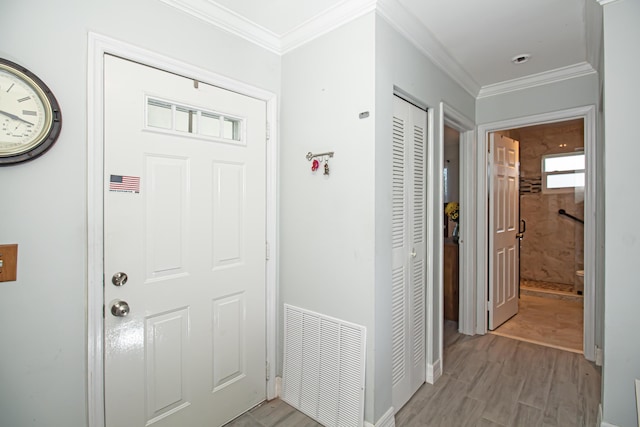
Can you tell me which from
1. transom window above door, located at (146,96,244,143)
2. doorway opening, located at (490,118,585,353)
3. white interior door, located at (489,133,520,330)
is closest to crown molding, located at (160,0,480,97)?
transom window above door, located at (146,96,244,143)

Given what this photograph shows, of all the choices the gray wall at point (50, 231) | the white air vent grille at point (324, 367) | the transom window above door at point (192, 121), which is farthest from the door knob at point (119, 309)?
the white air vent grille at point (324, 367)

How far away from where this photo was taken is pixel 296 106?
6.88ft

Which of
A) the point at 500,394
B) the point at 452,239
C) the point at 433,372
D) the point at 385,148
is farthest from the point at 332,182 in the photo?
the point at 452,239

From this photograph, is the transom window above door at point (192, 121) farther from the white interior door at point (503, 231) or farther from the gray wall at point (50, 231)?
the white interior door at point (503, 231)

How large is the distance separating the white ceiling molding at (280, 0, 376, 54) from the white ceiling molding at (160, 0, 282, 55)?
0.31ft

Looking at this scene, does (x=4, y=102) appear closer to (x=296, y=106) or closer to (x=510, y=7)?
(x=296, y=106)

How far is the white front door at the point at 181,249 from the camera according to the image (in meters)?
1.49

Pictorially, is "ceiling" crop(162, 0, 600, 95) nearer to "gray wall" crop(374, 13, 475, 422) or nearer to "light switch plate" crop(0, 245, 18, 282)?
"gray wall" crop(374, 13, 475, 422)

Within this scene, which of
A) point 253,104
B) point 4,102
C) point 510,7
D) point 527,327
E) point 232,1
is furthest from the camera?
point 527,327

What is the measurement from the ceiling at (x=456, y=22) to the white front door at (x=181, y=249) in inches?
18.5

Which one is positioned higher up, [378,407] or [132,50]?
[132,50]

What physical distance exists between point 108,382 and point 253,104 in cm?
168

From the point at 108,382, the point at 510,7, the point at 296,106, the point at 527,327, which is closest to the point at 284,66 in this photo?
the point at 296,106

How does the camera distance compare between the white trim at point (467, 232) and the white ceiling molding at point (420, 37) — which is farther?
the white trim at point (467, 232)
